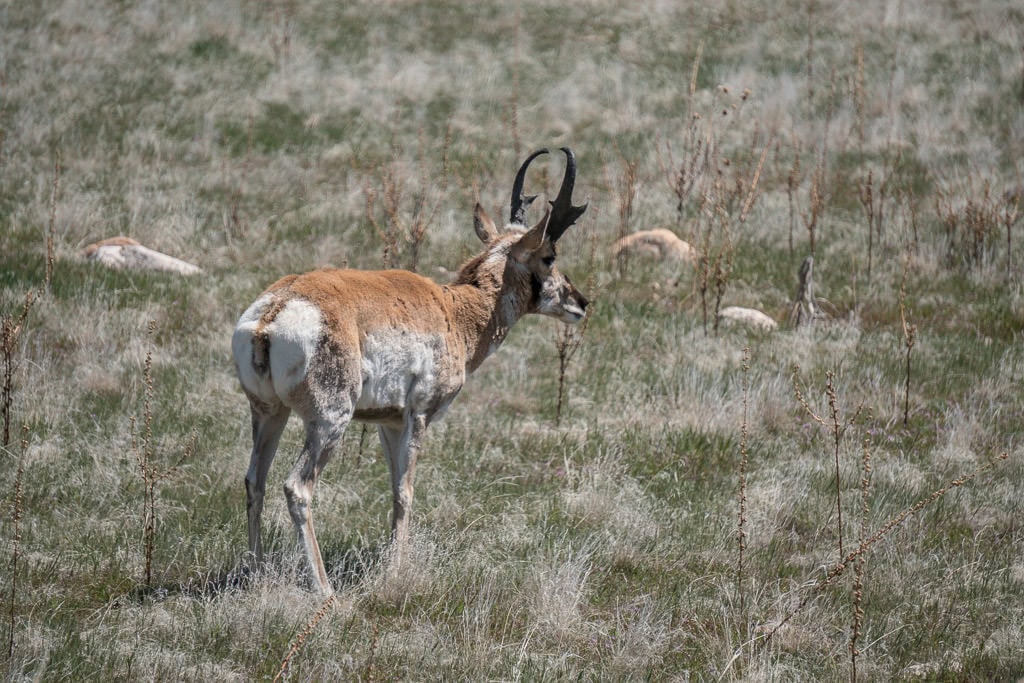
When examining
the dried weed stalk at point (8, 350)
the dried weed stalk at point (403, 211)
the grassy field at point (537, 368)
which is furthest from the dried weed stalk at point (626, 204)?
the dried weed stalk at point (8, 350)

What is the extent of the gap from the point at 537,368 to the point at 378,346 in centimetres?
438

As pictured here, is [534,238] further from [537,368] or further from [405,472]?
[537,368]

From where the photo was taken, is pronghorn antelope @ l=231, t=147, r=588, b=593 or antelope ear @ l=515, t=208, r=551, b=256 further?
antelope ear @ l=515, t=208, r=551, b=256

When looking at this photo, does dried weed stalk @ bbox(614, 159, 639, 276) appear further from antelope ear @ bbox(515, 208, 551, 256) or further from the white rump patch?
the white rump patch

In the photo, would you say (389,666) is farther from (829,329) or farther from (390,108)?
(390,108)

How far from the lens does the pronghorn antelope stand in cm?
544

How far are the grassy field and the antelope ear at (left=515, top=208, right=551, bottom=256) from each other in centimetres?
152

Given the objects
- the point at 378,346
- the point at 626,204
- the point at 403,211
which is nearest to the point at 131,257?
the point at 403,211

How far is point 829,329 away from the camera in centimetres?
1138

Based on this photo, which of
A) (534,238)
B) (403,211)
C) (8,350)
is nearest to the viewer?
(534,238)

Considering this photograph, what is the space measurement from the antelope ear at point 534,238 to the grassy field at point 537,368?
1.52 metres

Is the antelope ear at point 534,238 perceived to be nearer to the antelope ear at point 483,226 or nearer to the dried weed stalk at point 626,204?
the antelope ear at point 483,226

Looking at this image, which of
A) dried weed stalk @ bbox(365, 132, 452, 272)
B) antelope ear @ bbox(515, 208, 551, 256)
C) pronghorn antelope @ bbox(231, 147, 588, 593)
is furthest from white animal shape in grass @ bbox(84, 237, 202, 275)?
antelope ear @ bbox(515, 208, 551, 256)

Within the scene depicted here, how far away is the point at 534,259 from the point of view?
7.20 meters
